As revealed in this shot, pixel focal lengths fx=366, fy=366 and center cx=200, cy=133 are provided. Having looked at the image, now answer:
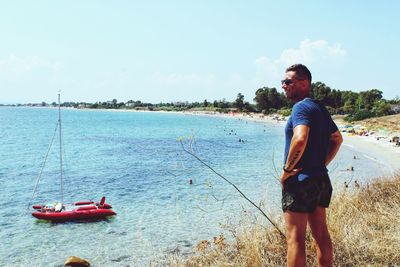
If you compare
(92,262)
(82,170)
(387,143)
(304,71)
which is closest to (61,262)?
(92,262)

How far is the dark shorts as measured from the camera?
137 inches

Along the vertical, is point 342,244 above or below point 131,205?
above

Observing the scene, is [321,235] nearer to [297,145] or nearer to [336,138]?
[336,138]

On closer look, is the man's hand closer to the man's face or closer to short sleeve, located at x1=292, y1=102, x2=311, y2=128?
short sleeve, located at x1=292, y1=102, x2=311, y2=128

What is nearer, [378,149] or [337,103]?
[378,149]

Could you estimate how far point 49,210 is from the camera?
53.7ft

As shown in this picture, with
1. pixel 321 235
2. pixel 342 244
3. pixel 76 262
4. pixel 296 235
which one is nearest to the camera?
pixel 296 235

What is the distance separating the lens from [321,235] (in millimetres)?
3939

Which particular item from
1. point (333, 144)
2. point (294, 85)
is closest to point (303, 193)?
point (333, 144)

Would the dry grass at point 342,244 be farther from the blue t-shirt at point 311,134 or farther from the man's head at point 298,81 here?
the man's head at point 298,81

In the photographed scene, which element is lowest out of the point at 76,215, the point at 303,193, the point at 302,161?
the point at 76,215

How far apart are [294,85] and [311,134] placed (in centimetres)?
58

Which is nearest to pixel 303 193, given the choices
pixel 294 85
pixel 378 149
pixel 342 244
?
pixel 294 85

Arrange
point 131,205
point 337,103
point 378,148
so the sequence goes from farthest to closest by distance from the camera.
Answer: point 337,103, point 378,148, point 131,205
